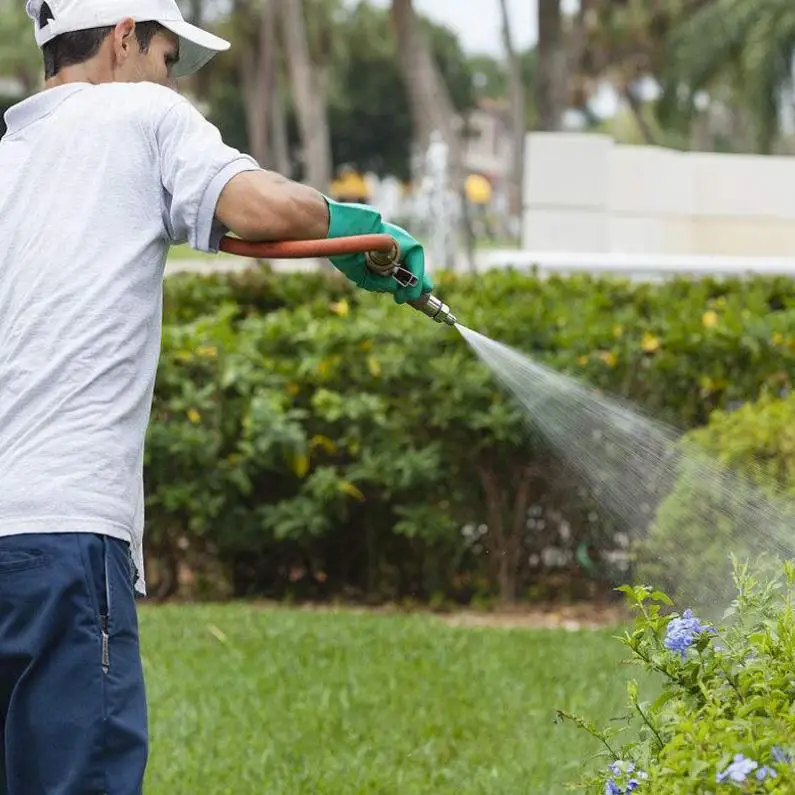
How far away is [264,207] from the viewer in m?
2.38

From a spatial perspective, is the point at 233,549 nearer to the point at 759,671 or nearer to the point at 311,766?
the point at 311,766

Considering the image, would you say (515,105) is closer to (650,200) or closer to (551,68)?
(551,68)

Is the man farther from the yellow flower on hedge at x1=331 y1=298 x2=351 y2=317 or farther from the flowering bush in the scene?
the yellow flower on hedge at x1=331 y1=298 x2=351 y2=317

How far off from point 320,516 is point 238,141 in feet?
166

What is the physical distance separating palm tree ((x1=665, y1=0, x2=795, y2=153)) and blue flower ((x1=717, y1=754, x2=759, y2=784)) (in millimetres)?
23066

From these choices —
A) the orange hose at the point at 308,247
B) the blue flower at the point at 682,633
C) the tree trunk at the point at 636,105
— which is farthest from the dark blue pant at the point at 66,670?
the tree trunk at the point at 636,105

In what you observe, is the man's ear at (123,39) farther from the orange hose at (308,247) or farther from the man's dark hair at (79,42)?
the orange hose at (308,247)

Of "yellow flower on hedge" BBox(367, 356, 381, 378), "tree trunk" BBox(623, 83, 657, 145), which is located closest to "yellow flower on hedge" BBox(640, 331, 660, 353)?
"yellow flower on hedge" BBox(367, 356, 381, 378)

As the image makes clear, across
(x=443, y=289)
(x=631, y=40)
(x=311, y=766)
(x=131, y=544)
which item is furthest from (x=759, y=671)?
(x=631, y=40)

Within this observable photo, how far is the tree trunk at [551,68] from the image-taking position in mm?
24234

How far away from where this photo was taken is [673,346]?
606 centimetres

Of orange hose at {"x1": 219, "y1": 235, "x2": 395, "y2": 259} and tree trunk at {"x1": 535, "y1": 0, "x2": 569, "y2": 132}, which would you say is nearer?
orange hose at {"x1": 219, "y1": 235, "x2": 395, "y2": 259}

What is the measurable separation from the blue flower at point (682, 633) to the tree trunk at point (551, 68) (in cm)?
2264

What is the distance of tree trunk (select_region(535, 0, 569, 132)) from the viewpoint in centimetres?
2423
